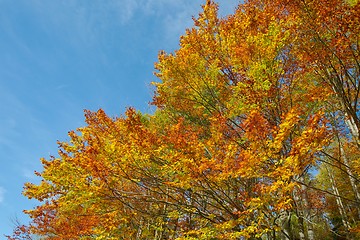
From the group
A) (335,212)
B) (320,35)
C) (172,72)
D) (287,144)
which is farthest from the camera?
(335,212)

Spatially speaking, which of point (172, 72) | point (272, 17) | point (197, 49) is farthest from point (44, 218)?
point (272, 17)

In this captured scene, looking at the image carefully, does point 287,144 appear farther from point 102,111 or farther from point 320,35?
point 102,111

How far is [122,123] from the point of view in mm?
7059

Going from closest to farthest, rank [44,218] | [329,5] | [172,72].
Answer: [329,5], [172,72], [44,218]

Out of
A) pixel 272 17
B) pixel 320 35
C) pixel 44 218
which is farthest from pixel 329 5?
pixel 44 218

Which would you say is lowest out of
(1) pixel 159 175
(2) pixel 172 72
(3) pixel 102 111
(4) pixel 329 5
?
(1) pixel 159 175

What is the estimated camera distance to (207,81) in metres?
7.59

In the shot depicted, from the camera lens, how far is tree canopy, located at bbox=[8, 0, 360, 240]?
5477mm

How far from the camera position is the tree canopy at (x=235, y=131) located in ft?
18.0

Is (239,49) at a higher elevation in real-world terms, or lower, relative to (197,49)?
lower

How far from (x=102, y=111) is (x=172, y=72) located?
233 cm

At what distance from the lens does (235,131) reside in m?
7.65

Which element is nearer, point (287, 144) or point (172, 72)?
point (287, 144)

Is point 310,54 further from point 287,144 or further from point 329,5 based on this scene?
point 287,144
